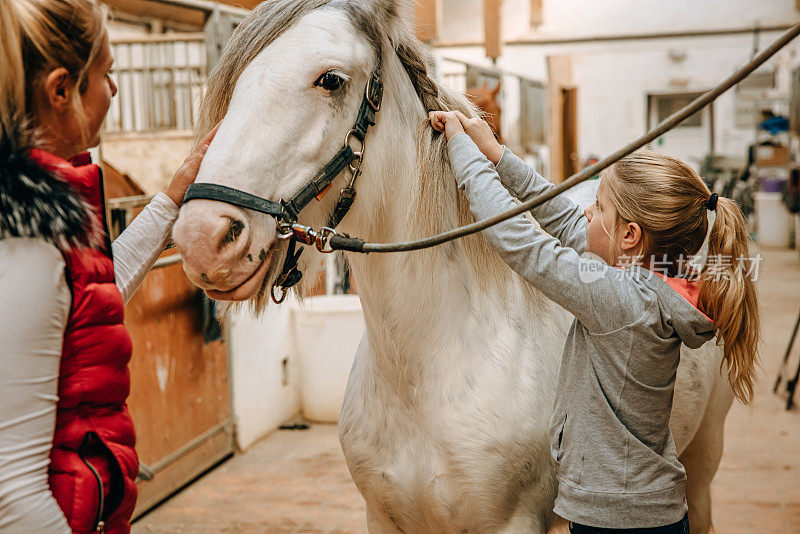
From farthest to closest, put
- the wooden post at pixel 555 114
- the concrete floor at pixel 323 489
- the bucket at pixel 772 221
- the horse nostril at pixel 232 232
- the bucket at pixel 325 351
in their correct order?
the bucket at pixel 772 221 < the wooden post at pixel 555 114 < the bucket at pixel 325 351 < the concrete floor at pixel 323 489 < the horse nostril at pixel 232 232

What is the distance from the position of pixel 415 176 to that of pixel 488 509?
66 cm

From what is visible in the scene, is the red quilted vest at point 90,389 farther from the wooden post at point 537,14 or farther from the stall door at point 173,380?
the wooden post at point 537,14

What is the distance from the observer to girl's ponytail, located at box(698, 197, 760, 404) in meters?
1.28

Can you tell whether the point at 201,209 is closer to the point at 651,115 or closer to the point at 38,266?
the point at 38,266

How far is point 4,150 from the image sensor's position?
89 cm

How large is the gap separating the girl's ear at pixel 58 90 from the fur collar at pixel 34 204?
0.27 feet

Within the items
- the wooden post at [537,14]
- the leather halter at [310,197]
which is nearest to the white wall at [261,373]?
the leather halter at [310,197]

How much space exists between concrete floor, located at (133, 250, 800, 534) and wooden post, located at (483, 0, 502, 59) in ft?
13.8

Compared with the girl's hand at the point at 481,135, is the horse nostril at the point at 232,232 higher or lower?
lower

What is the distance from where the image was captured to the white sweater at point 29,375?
2.80ft

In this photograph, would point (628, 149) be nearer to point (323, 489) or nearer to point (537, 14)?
point (323, 489)

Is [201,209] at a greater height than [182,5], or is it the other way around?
[182,5]

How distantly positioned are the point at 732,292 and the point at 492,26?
6151mm

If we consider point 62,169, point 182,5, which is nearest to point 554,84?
point 182,5
